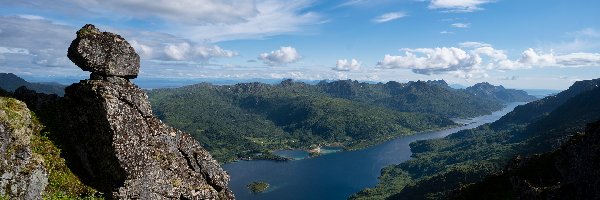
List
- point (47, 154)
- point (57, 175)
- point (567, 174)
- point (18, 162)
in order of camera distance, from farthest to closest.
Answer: point (567, 174) → point (47, 154) → point (57, 175) → point (18, 162)

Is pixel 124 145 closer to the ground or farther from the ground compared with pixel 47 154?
farther from the ground

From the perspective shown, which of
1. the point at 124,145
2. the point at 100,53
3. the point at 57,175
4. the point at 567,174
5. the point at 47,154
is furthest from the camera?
the point at 567,174

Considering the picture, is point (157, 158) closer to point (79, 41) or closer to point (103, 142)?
point (103, 142)

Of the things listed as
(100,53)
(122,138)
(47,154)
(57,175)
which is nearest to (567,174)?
(122,138)

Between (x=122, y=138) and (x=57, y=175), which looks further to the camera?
(x=122, y=138)

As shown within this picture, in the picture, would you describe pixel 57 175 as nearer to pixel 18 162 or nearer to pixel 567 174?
pixel 18 162

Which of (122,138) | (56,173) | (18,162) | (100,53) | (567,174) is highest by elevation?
(100,53)
